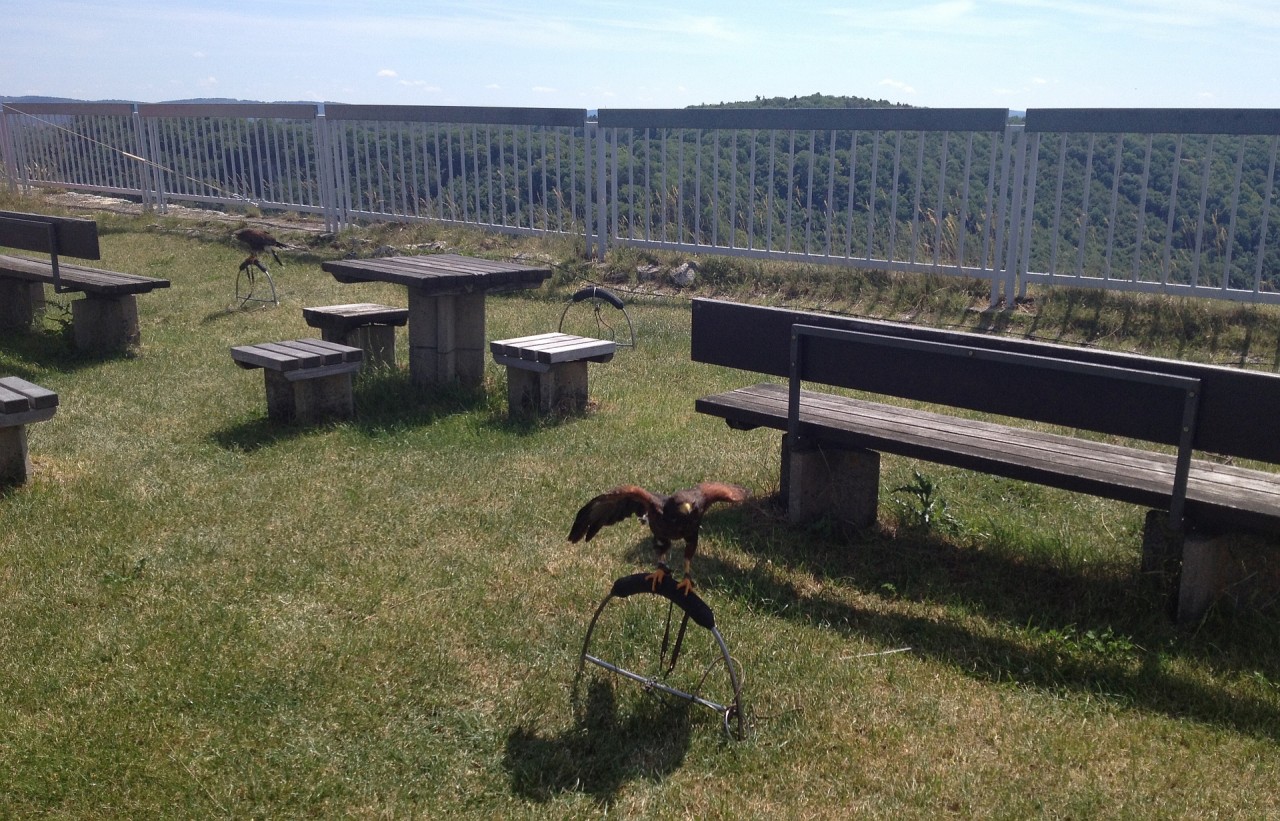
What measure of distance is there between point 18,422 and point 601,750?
344 cm

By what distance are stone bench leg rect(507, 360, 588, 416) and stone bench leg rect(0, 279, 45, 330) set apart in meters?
4.58

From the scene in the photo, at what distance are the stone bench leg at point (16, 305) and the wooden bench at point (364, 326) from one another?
2898mm

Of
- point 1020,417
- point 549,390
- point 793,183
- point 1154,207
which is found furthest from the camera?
point 793,183

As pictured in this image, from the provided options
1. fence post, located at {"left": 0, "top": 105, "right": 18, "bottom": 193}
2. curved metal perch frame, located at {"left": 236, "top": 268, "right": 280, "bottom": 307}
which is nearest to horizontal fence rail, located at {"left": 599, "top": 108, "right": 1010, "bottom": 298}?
curved metal perch frame, located at {"left": 236, "top": 268, "right": 280, "bottom": 307}

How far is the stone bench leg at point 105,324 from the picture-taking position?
26.8 feet

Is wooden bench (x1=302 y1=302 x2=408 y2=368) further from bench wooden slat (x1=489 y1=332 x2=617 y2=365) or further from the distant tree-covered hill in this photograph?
the distant tree-covered hill

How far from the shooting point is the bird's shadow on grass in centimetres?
304

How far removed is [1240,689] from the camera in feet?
11.4

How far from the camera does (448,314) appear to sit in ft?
22.7

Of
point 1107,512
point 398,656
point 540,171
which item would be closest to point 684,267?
point 540,171

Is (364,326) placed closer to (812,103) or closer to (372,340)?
(372,340)

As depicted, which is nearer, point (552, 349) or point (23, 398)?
point (23, 398)

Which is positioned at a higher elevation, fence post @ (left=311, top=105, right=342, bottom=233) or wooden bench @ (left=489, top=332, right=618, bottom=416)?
fence post @ (left=311, top=105, right=342, bottom=233)

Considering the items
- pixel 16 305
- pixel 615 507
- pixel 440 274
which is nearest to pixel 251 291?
pixel 16 305
